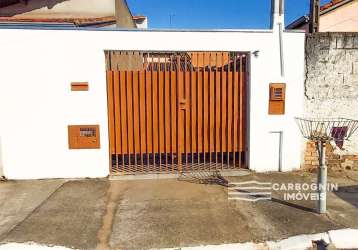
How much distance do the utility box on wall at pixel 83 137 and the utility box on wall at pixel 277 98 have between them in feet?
11.3

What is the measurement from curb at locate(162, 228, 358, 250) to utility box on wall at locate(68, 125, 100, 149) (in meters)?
2.99

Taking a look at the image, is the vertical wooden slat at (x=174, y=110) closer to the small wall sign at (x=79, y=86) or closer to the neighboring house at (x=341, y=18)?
the small wall sign at (x=79, y=86)

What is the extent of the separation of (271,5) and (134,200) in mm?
4472

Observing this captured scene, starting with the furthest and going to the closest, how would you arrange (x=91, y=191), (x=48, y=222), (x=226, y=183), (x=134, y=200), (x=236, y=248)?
(x=226, y=183), (x=91, y=191), (x=134, y=200), (x=48, y=222), (x=236, y=248)

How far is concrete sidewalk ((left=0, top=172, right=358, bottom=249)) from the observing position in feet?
11.2

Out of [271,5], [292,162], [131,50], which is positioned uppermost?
[271,5]

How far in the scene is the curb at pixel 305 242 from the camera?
10.7 feet

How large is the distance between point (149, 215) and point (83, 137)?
89.0 inches

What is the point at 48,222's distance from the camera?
12.5ft

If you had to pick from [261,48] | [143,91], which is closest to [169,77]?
[143,91]

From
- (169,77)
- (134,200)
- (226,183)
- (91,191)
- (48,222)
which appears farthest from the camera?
(169,77)

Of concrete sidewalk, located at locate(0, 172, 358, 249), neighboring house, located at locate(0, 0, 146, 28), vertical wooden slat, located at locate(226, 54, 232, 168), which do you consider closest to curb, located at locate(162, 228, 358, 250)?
concrete sidewalk, located at locate(0, 172, 358, 249)

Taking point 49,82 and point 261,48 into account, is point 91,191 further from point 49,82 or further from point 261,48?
point 261,48

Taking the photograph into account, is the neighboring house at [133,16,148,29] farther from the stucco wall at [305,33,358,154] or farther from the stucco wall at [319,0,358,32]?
the stucco wall at [305,33,358,154]
